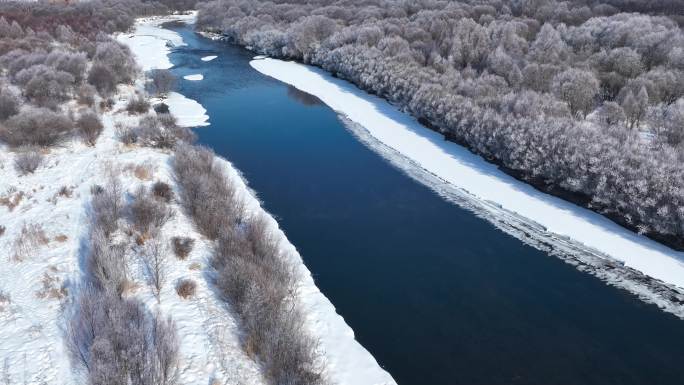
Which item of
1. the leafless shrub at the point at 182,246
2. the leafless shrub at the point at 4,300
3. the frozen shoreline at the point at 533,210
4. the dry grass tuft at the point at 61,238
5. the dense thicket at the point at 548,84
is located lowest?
the leafless shrub at the point at 4,300

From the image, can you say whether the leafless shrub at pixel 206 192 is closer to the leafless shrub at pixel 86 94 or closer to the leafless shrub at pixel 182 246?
the leafless shrub at pixel 182 246

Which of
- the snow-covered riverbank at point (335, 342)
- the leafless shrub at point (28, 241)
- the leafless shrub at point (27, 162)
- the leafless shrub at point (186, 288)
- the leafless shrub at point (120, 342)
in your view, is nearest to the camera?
the leafless shrub at point (120, 342)

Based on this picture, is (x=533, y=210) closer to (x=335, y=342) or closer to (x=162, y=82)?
(x=335, y=342)

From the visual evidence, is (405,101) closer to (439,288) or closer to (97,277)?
(439,288)

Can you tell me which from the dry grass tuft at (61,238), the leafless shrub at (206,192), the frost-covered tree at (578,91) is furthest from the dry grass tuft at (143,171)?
the frost-covered tree at (578,91)

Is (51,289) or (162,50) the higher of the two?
(162,50)

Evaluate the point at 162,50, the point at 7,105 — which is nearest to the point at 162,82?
the point at 7,105
